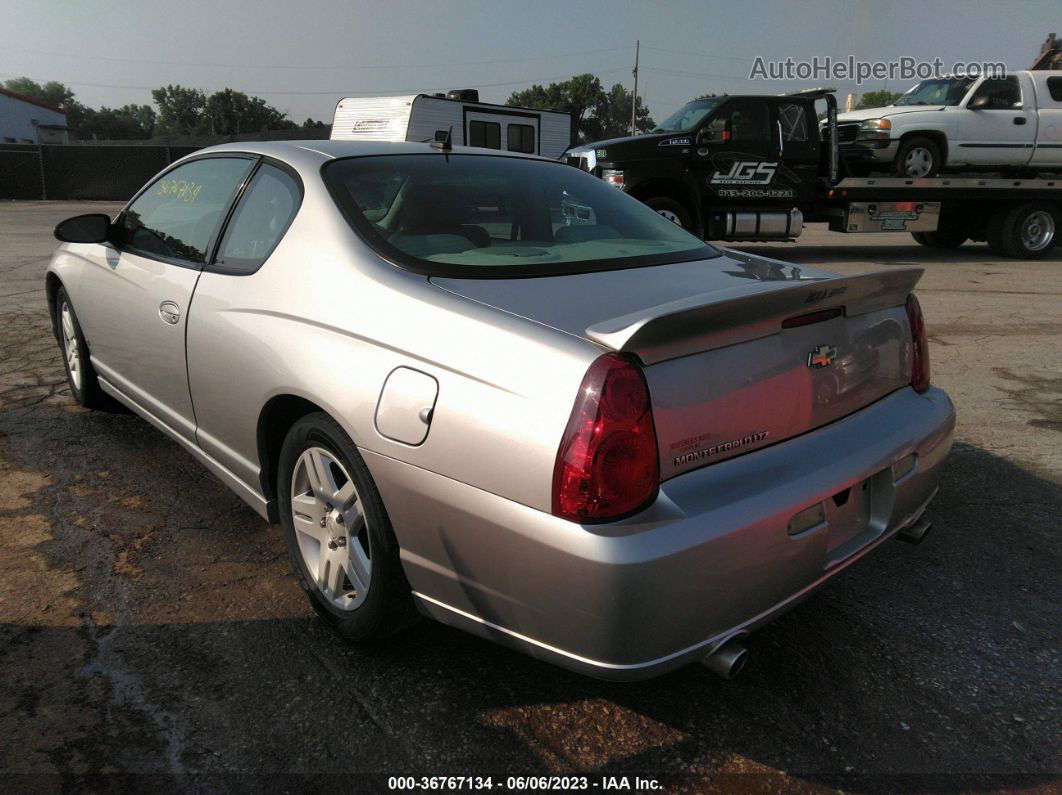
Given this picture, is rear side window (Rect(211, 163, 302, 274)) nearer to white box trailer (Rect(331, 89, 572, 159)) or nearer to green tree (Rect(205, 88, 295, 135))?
white box trailer (Rect(331, 89, 572, 159))

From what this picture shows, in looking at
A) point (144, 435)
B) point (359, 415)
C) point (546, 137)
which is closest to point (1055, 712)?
point (359, 415)

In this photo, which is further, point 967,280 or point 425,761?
point 967,280

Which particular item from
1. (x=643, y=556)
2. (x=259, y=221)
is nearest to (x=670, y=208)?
(x=259, y=221)

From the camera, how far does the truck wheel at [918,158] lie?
12727 mm

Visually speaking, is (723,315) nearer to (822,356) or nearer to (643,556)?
(822,356)

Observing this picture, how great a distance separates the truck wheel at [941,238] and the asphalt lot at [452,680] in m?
12.5

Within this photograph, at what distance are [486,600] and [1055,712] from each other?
5.23 ft

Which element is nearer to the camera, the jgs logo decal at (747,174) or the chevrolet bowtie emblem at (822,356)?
the chevrolet bowtie emblem at (822,356)

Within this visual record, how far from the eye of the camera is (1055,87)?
1288 cm

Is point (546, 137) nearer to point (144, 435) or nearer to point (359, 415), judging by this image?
point (144, 435)

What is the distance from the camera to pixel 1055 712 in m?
2.20

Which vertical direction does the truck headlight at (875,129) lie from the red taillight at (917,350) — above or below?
above

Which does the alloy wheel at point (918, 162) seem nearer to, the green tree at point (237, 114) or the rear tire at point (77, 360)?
the rear tire at point (77, 360)

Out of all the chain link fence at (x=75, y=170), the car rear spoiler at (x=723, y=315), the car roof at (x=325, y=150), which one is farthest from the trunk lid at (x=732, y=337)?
the chain link fence at (x=75, y=170)
